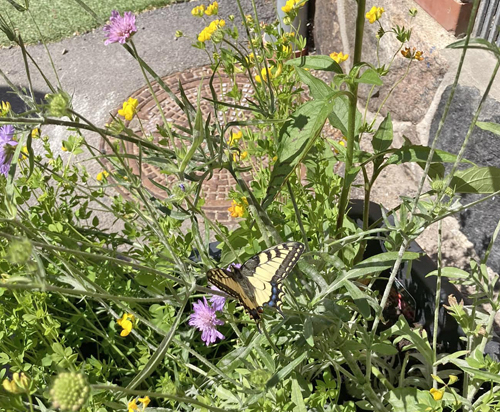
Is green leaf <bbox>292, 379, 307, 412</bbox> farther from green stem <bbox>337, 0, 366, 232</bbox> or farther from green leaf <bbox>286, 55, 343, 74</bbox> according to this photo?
green leaf <bbox>286, 55, 343, 74</bbox>

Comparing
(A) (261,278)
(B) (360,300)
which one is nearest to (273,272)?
(A) (261,278)

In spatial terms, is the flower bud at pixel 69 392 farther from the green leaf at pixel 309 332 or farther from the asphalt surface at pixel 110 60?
the asphalt surface at pixel 110 60

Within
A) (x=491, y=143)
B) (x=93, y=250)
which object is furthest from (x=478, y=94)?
(x=93, y=250)

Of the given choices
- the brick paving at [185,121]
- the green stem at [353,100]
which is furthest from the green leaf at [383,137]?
the brick paving at [185,121]

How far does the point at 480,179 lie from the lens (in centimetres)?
95

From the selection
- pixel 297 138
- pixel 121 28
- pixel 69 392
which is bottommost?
pixel 69 392

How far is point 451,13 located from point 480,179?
3.13 feet

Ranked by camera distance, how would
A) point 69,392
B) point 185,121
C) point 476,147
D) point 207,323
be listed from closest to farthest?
1. point 69,392
2. point 207,323
3. point 476,147
4. point 185,121

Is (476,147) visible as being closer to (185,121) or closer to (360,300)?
(360,300)

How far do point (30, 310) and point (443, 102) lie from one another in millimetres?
1419

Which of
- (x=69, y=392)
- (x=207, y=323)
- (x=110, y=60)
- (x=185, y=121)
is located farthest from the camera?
(x=110, y=60)

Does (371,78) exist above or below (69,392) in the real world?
above

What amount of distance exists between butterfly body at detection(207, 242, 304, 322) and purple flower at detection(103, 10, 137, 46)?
43 cm

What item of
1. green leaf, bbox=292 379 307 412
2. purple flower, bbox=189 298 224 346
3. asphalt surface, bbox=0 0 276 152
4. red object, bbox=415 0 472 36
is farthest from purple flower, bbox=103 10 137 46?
asphalt surface, bbox=0 0 276 152
